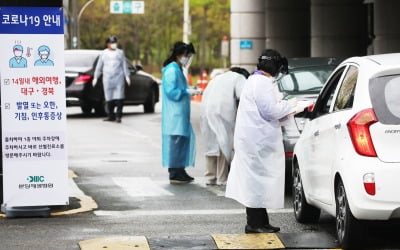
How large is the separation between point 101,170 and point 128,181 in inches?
61.9

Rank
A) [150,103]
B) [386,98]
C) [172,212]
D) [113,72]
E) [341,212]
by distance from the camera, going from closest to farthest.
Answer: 1. [386,98]
2. [341,212]
3. [172,212]
4. [113,72]
5. [150,103]

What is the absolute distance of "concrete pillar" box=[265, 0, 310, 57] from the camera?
116 ft

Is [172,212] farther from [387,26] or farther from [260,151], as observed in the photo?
[387,26]

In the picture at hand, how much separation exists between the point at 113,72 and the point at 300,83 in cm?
1248

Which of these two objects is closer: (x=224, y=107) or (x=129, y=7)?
(x=224, y=107)

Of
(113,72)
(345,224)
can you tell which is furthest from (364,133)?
(113,72)

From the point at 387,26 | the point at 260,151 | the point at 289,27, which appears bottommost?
the point at 260,151

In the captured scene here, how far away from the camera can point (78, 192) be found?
13.7m

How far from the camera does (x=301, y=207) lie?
10.9 meters

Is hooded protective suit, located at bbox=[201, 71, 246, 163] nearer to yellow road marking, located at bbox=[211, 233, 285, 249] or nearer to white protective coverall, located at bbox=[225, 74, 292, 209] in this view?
white protective coverall, located at bbox=[225, 74, 292, 209]

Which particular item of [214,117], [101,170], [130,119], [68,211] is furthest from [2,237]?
[130,119]

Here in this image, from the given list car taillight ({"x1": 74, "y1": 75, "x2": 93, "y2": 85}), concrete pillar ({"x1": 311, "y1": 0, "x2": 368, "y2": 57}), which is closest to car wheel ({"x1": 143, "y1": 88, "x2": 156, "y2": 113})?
car taillight ({"x1": 74, "y1": 75, "x2": 93, "y2": 85})

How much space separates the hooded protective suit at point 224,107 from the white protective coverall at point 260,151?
4098 mm

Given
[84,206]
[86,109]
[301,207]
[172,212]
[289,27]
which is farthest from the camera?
[289,27]
